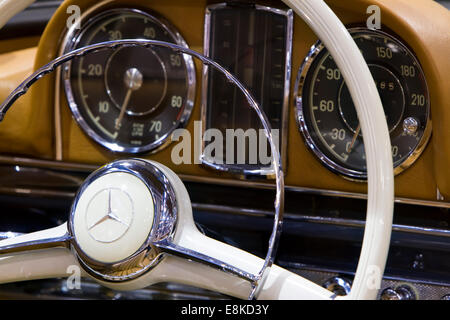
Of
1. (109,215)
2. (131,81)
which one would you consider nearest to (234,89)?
(131,81)

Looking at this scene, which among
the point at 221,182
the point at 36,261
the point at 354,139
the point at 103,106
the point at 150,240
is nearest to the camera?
the point at 150,240

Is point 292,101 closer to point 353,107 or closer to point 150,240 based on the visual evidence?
point 353,107

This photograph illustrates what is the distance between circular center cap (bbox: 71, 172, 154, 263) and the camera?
4.12 feet

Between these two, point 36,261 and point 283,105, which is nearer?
point 36,261

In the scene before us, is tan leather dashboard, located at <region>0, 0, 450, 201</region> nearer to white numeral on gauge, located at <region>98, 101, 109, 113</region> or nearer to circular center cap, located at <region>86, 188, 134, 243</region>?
white numeral on gauge, located at <region>98, 101, 109, 113</region>

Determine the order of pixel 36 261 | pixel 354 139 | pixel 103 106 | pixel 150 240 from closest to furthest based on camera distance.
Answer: pixel 150 240, pixel 36 261, pixel 354 139, pixel 103 106

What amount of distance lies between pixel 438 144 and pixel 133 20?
866mm

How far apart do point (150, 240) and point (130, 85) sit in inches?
24.6

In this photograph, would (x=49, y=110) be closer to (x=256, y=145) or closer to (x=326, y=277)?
(x=256, y=145)

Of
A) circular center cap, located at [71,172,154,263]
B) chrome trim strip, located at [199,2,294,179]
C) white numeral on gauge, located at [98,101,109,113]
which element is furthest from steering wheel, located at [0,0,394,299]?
white numeral on gauge, located at [98,101,109,113]

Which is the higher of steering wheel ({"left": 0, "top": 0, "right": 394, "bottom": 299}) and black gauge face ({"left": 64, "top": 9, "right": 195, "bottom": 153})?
black gauge face ({"left": 64, "top": 9, "right": 195, "bottom": 153})

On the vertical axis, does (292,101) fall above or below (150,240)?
above

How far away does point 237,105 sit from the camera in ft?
5.61

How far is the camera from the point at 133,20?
5.88ft
